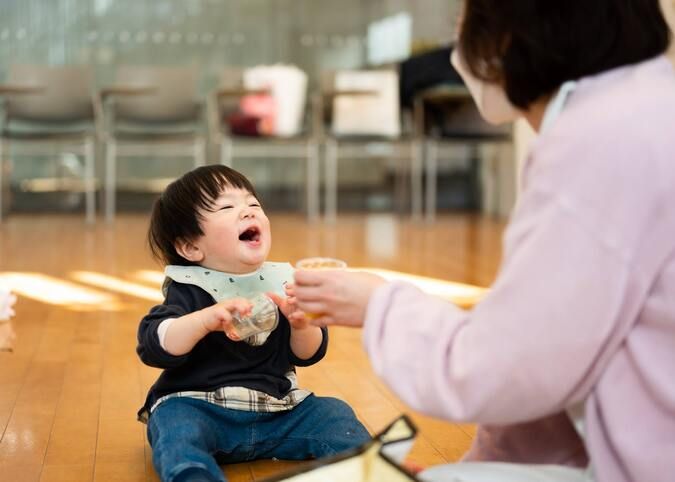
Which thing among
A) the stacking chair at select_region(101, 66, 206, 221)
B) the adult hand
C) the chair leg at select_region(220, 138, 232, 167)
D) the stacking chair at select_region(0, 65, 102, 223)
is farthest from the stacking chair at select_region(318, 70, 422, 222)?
the adult hand

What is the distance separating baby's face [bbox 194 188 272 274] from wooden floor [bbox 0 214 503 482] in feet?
1.20

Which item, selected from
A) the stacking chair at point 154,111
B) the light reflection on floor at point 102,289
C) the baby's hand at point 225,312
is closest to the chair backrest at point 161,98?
the stacking chair at point 154,111

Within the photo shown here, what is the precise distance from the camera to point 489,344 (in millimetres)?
1017

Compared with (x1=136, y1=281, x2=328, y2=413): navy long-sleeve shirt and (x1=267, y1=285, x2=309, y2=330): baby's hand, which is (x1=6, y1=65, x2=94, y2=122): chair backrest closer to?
(x1=136, y1=281, x2=328, y2=413): navy long-sleeve shirt

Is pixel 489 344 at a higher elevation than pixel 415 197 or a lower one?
higher

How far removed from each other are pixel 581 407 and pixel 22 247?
4481mm

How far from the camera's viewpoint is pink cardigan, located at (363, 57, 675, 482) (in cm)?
99

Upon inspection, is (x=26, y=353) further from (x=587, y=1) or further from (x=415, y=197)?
(x=415, y=197)

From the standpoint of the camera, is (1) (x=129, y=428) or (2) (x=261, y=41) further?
(2) (x=261, y=41)

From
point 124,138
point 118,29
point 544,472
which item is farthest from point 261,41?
point 544,472

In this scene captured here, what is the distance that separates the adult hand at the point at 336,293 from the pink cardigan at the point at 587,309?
0.10m

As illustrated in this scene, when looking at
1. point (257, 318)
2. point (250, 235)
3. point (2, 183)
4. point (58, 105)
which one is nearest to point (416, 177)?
point (58, 105)

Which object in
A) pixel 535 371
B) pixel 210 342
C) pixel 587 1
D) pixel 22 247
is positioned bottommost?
pixel 22 247

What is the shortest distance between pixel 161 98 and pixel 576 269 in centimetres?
611
